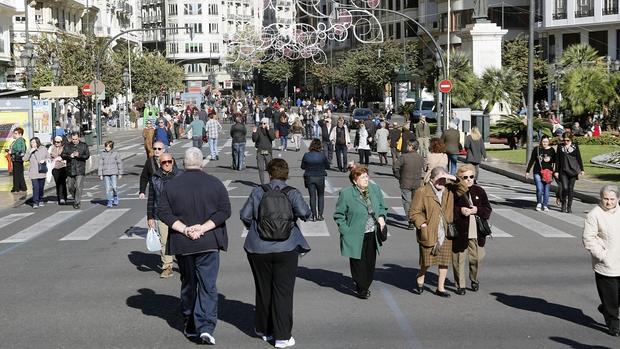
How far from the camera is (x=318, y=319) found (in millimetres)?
10281

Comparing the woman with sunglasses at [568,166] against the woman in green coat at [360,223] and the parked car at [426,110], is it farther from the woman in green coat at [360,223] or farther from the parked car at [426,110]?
the parked car at [426,110]

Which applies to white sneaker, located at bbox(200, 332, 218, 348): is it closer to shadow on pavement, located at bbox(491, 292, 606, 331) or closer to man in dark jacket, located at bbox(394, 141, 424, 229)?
shadow on pavement, located at bbox(491, 292, 606, 331)

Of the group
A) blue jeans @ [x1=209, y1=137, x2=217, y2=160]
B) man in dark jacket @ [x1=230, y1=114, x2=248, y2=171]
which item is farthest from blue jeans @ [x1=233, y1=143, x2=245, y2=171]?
blue jeans @ [x1=209, y1=137, x2=217, y2=160]

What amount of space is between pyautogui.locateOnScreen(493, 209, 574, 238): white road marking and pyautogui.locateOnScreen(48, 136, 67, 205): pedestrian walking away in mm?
9762

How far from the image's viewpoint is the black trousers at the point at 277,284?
8.95 metres

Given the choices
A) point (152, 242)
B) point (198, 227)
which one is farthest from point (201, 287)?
point (152, 242)

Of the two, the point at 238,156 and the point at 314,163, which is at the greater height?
the point at 314,163

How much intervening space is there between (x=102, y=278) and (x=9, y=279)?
1264 mm

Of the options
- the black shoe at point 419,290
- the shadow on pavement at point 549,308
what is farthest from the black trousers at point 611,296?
the black shoe at point 419,290

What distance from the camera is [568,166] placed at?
20391 millimetres

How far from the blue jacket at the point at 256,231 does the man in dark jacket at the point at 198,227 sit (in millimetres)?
226

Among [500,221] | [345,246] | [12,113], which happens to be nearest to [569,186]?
[500,221]

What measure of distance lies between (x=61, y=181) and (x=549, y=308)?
14.9 metres

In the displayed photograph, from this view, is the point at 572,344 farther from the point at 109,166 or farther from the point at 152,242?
the point at 109,166
